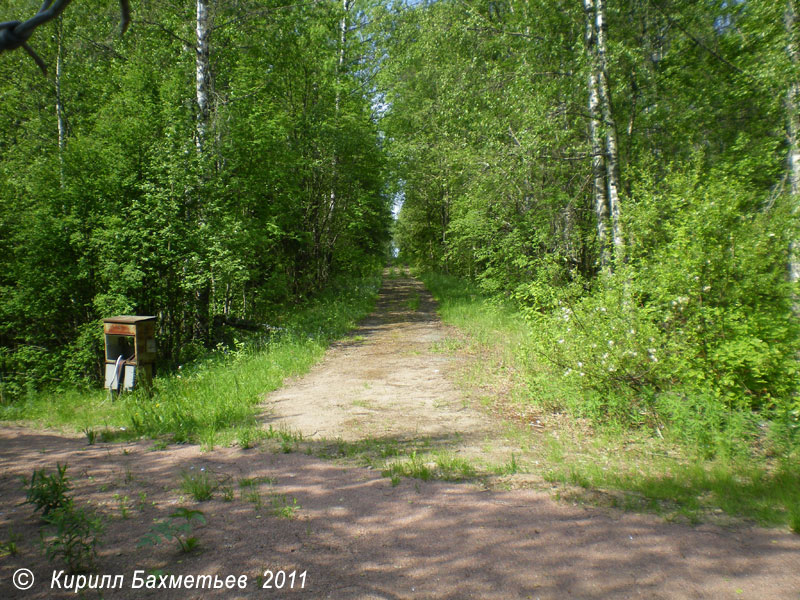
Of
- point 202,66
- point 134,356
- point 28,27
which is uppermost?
point 202,66

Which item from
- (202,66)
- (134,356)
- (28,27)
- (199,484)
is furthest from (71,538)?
(202,66)

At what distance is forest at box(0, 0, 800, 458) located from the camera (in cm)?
556

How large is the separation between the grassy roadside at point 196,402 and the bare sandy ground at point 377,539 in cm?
77

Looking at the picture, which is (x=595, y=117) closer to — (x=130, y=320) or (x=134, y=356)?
(x=130, y=320)

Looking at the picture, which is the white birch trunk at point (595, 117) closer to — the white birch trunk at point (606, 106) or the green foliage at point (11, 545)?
the white birch trunk at point (606, 106)

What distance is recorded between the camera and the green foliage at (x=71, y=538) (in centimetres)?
289

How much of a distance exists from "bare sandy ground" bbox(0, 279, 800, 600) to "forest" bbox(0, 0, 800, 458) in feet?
6.75

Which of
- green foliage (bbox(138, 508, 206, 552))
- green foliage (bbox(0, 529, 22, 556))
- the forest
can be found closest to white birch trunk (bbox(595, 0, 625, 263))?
the forest

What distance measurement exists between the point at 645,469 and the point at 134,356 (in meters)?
7.89

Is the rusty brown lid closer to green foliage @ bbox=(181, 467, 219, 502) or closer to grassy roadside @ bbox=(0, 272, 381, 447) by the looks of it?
grassy roadside @ bbox=(0, 272, 381, 447)

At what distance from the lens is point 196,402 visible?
23.1 feet

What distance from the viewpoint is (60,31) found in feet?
53.4

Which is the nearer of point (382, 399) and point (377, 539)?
point (377, 539)

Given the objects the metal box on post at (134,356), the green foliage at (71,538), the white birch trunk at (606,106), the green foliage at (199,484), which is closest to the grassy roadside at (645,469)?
the green foliage at (199,484)
